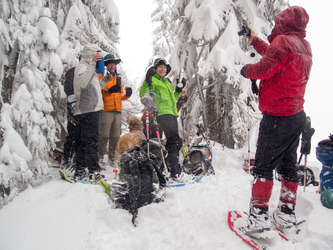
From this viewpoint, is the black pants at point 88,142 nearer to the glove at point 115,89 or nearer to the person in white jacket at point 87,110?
the person in white jacket at point 87,110

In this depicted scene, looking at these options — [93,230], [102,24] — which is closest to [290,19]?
[93,230]

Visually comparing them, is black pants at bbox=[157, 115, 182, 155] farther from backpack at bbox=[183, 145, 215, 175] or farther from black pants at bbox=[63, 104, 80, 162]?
black pants at bbox=[63, 104, 80, 162]

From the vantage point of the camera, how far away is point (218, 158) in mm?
6016

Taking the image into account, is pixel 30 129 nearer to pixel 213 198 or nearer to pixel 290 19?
pixel 213 198

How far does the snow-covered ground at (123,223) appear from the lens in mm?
1977

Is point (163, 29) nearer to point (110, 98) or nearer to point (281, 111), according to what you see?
point (110, 98)

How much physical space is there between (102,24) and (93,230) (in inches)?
308

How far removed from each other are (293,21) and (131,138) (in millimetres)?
3331

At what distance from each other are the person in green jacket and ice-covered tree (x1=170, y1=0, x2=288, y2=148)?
3.03m

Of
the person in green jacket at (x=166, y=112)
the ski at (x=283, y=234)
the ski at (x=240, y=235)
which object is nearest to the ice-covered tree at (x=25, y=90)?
the person in green jacket at (x=166, y=112)

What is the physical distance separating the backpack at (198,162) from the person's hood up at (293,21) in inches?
122

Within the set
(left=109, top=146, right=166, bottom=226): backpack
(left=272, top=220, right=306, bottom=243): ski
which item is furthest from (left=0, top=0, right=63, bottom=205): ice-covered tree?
(left=272, top=220, right=306, bottom=243): ski

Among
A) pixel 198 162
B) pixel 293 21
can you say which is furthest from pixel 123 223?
pixel 293 21

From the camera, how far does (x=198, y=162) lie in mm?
4832
